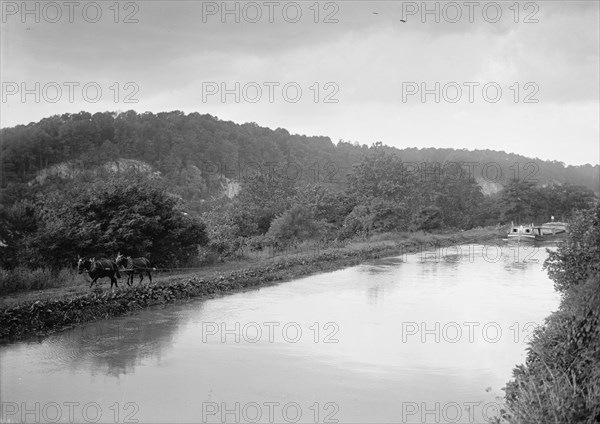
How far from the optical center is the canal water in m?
9.25

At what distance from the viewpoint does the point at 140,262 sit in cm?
1852

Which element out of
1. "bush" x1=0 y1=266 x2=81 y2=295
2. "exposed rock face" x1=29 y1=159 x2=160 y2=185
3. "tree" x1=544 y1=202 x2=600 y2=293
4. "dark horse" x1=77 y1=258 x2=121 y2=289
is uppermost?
"exposed rock face" x1=29 y1=159 x2=160 y2=185

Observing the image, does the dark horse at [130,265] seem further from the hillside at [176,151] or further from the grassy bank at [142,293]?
the hillside at [176,151]

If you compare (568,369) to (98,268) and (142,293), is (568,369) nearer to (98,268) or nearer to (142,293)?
(142,293)

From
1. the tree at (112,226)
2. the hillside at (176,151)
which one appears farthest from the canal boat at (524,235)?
the tree at (112,226)

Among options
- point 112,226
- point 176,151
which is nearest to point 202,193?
point 176,151

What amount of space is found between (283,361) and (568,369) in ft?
19.9

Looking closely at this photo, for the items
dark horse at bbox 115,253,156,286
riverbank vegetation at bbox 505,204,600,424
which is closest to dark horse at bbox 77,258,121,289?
dark horse at bbox 115,253,156,286

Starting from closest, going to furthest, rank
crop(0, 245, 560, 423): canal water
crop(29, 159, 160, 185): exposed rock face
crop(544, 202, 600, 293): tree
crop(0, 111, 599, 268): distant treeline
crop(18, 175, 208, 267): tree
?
crop(0, 245, 560, 423): canal water, crop(544, 202, 600, 293): tree, crop(18, 175, 208, 267): tree, crop(0, 111, 599, 268): distant treeline, crop(29, 159, 160, 185): exposed rock face

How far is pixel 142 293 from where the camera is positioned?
669 inches

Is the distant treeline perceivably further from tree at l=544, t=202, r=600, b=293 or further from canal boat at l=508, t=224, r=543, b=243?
canal boat at l=508, t=224, r=543, b=243

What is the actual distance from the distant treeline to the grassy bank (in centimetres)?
255

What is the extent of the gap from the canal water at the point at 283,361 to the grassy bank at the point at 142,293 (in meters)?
0.53

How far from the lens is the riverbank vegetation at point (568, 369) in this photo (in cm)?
652
